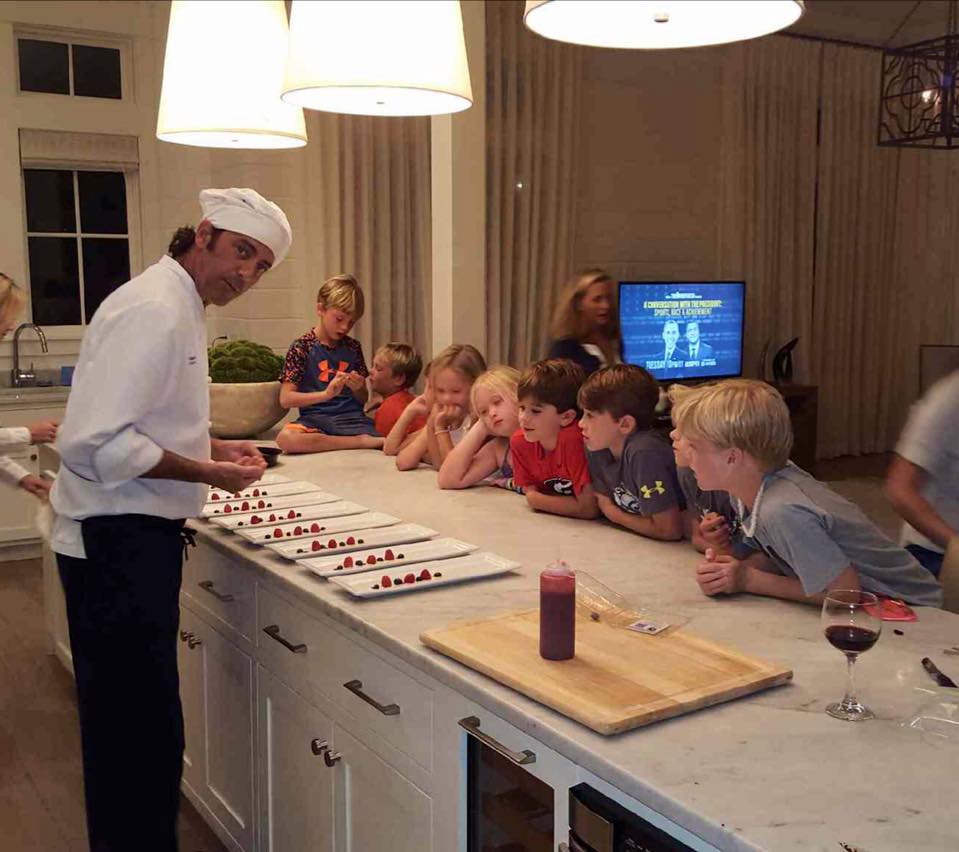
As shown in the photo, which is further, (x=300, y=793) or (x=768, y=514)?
(x=300, y=793)

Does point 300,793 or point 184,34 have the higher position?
point 184,34

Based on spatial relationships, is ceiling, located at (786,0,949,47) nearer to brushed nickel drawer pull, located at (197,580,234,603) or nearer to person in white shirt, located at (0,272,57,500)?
person in white shirt, located at (0,272,57,500)

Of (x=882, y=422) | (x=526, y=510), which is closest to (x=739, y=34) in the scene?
(x=526, y=510)

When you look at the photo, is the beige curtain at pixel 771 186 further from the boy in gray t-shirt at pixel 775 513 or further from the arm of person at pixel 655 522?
the boy in gray t-shirt at pixel 775 513

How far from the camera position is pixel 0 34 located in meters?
5.09

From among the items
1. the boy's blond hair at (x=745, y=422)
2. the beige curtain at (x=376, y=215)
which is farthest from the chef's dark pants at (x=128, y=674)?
the beige curtain at (x=376, y=215)

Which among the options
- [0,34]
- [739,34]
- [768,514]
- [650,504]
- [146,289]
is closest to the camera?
[739,34]

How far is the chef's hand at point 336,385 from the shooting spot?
3.53 metres

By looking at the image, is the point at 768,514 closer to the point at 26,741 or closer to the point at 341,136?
the point at 26,741

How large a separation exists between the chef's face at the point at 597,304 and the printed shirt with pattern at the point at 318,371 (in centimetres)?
88

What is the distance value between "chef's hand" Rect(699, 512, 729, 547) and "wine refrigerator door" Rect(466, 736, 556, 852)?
2.42 feet

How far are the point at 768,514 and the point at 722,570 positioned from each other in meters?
0.14

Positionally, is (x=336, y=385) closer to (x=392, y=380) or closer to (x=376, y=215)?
(x=392, y=380)

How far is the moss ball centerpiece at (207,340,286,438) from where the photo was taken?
355 centimetres
